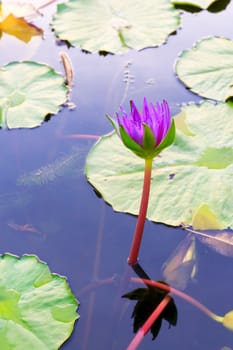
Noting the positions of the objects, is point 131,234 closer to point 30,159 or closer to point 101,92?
point 30,159

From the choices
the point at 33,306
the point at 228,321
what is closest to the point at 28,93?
the point at 33,306

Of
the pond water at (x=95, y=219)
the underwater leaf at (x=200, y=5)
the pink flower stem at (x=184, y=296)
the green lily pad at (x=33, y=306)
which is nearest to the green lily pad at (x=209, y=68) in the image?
the pond water at (x=95, y=219)

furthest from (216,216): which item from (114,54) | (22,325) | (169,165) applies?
(114,54)

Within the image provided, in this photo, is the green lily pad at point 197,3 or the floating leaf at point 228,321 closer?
the floating leaf at point 228,321

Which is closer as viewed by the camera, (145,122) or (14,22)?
(145,122)

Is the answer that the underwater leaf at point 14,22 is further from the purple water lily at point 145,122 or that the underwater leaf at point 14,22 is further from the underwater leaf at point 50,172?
the purple water lily at point 145,122

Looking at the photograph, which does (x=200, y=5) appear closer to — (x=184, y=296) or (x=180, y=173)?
(x=180, y=173)

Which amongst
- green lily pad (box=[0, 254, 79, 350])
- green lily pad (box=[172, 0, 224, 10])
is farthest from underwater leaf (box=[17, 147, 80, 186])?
green lily pad (box=[172, 0, 224, 10])
